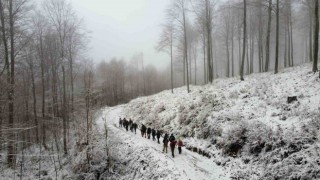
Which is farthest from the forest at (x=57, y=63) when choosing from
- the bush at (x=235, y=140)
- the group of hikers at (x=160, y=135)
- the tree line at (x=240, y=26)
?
the bush at (x=235, y=140)

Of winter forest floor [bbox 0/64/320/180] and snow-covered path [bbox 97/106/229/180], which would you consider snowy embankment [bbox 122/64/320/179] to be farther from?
snow-covered path [bbox 97/106/229/180]

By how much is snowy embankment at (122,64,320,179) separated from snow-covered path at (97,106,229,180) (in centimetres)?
99

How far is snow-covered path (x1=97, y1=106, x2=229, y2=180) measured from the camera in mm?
13711

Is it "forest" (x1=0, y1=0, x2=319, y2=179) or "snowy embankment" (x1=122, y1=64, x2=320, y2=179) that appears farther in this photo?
"forest" (x1=0, y1=0, x2=319, y2=179)

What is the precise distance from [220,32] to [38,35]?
28972 mm

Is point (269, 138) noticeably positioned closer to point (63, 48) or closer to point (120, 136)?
point (120, 136)

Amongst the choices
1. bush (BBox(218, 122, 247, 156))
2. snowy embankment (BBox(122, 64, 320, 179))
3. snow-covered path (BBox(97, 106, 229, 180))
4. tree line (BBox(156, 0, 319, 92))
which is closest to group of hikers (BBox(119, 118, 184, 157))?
snow-covered path (BBox(97, 106, 229, 180))

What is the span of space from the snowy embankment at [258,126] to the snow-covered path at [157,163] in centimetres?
99

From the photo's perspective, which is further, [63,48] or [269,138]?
[63,48]

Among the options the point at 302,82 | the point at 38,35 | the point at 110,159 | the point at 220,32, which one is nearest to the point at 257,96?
the point at 302,82

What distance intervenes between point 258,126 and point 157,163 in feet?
21.6

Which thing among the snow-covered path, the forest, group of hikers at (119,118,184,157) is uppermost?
the forest

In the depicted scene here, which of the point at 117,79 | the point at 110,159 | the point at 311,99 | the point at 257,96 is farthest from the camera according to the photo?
the point at 117,79

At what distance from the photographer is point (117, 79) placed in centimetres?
6300
